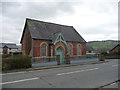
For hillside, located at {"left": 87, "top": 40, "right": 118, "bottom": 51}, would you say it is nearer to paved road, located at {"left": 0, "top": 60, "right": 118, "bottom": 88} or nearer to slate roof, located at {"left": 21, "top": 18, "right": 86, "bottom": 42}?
slate roof, located at {"left": 21, "top": 18, "right": 86, "bottom": 42}

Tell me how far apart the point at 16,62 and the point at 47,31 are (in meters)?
13.9

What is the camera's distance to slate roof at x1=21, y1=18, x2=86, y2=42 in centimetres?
2555

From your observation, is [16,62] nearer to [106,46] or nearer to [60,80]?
[60,80]

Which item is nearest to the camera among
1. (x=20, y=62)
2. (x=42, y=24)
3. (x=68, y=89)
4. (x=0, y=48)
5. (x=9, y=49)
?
(x=68, y=89)

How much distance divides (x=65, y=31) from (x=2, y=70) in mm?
20693

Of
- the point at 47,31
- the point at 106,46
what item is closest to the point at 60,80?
the point at 47,31

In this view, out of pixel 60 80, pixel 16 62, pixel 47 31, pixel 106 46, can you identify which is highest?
pixel 47 31

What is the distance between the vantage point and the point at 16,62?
Result: 15391 mm

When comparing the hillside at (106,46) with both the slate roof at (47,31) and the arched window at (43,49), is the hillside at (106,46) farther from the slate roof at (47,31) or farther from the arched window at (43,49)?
the arched window at (43,49)

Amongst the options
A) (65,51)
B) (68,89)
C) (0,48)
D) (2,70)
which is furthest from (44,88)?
(0,48)

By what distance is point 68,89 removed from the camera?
6.32m

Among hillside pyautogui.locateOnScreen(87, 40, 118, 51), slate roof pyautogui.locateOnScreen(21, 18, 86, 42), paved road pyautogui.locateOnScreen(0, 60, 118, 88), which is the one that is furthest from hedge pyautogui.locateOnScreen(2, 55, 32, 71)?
hillside pyautogui.locateOnScreen(87, 40, 118, 51)

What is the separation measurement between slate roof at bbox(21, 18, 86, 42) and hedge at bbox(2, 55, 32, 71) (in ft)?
27.9

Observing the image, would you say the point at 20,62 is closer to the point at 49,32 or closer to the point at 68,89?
the point at 68,89
